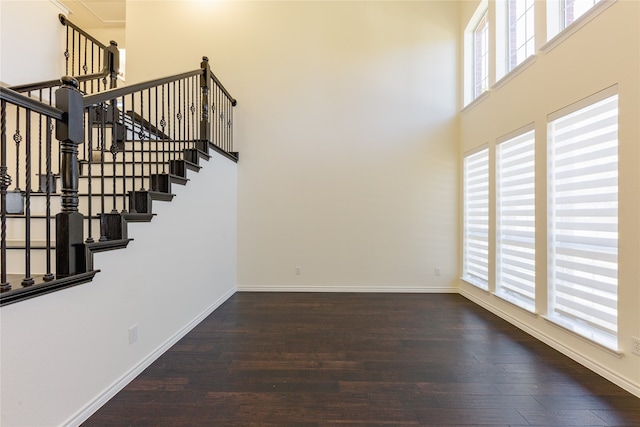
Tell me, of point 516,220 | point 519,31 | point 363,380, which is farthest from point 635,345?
point 519,31

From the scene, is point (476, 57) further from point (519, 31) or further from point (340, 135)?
point (340, 135)

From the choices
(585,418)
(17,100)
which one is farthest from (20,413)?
(585,418)

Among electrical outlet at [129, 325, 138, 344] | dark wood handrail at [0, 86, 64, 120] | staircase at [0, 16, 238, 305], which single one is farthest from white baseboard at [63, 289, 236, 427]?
dark wood handrail at [0, 86, 64, 120]

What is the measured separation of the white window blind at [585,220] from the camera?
2.13m

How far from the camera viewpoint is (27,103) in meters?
1.40

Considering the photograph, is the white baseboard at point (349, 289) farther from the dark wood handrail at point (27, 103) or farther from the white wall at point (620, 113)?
the dark wood handrail at point (27, 103)

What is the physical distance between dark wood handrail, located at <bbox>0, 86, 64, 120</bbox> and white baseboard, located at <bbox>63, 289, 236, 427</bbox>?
66.0 inches

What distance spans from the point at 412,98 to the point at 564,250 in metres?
2.96

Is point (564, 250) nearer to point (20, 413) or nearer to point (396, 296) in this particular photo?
point (396, 296)

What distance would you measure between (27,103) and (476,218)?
450 cm

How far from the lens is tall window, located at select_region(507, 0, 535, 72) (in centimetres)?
313

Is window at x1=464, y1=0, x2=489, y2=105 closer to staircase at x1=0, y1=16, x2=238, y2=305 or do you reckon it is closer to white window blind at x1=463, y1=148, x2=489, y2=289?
white window blind at x1=463, y1=148, x2=489, y2=289

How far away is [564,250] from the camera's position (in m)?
2.53

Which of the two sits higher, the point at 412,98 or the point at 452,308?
the point at 412,98
